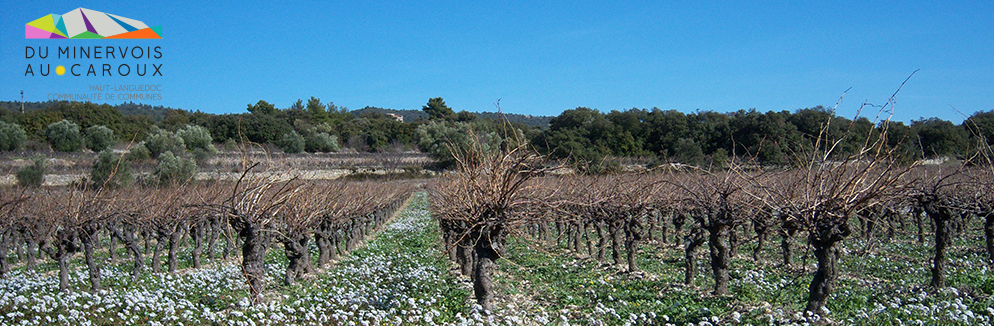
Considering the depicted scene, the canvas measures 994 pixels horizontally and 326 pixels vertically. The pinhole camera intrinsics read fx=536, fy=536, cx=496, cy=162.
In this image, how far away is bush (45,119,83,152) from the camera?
46.9m

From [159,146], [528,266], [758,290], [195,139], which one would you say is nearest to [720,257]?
[758,290]

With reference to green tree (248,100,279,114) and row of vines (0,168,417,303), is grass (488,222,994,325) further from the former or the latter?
green tree (248,100,279,114)

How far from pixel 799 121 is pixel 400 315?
3787cm

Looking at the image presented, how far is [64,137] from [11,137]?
3711 mm

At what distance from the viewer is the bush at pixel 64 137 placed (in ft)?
154

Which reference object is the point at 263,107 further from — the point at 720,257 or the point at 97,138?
the point at 720,257

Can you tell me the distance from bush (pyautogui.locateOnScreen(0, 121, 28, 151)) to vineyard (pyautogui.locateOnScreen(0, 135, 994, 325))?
3714 centimetres

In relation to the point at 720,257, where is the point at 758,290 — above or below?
below

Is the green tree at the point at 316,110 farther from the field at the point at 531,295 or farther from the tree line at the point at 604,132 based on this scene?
the field at the point at 531,295

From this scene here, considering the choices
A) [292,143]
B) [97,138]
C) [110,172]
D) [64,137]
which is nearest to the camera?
[110,172]

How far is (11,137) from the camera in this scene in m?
43.9

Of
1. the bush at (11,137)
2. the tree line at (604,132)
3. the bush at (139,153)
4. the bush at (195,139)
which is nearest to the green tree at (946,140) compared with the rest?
the tree line at (604,132)

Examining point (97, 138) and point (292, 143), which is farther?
point (292, 143)

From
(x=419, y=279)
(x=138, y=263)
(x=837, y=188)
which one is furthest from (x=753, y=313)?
(x=138, y=263)
